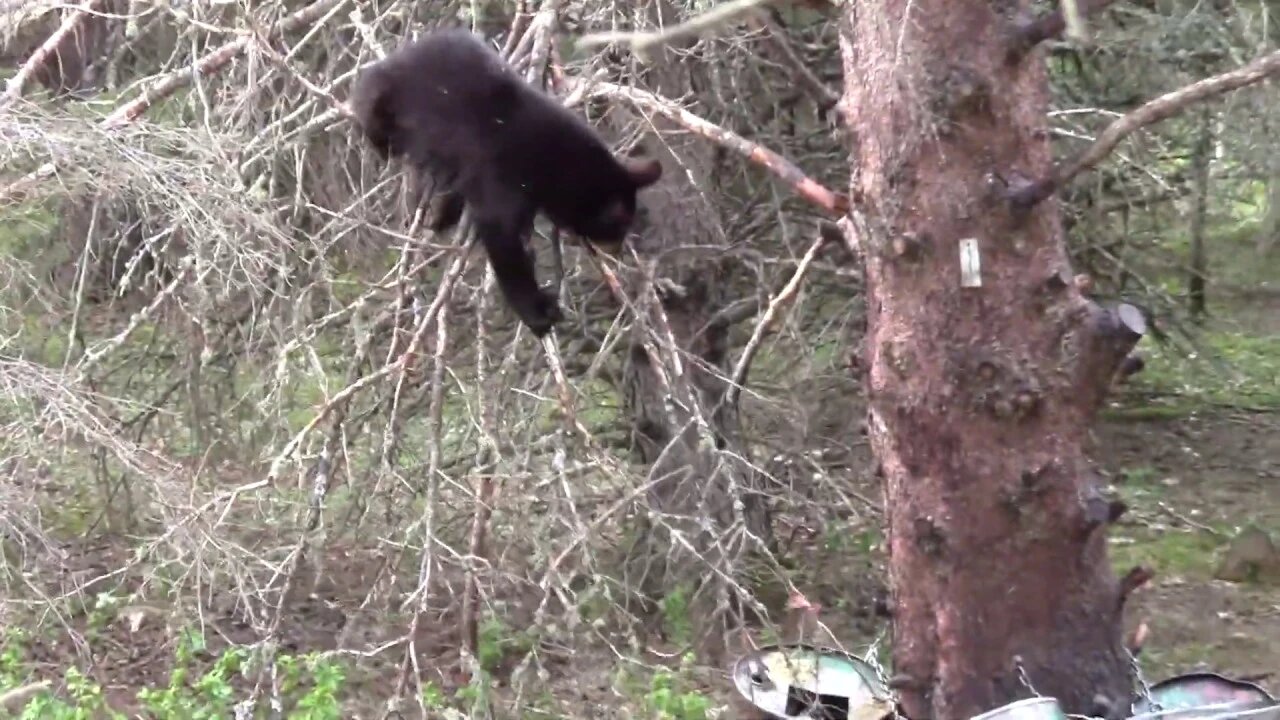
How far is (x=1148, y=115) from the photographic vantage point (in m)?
3.01

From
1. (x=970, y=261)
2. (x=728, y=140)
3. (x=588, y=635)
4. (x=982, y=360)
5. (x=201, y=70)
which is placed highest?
(x=201, y=70)

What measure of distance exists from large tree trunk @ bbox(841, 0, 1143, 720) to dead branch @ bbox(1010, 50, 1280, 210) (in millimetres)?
45

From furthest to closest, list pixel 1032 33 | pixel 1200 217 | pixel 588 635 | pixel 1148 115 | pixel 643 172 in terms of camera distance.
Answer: pixel 1200 217
pixel 588 635
pixel 643 172
pixel 1032 33
pixel 1148 115

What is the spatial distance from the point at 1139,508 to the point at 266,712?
469 cm

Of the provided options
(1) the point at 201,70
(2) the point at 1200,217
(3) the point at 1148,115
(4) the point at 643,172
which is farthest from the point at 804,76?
(2) the point at 1200,217

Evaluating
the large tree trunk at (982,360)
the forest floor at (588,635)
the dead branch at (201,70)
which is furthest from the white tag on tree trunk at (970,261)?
the dead branch at (201,70)

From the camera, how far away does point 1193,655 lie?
18.5 feet

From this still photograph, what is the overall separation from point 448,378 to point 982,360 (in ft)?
5.70

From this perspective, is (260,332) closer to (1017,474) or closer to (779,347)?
(779,347)

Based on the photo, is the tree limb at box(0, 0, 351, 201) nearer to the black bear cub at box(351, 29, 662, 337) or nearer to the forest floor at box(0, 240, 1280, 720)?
the black bear cub at box(351, 29, 662, 337)

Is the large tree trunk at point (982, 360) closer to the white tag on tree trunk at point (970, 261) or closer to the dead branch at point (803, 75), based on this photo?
the white tag on tree trunk at point (970, 261)

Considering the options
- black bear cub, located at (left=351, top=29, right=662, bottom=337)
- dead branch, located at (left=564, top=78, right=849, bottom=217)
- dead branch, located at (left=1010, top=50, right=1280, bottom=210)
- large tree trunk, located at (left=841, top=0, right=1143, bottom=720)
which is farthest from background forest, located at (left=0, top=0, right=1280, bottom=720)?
dead branch, located at (left=1010, top=50, right=1280, bottom=210)

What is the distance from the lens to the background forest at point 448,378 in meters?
3.88

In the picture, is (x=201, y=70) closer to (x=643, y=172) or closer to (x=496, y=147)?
(x=496, y=147)
